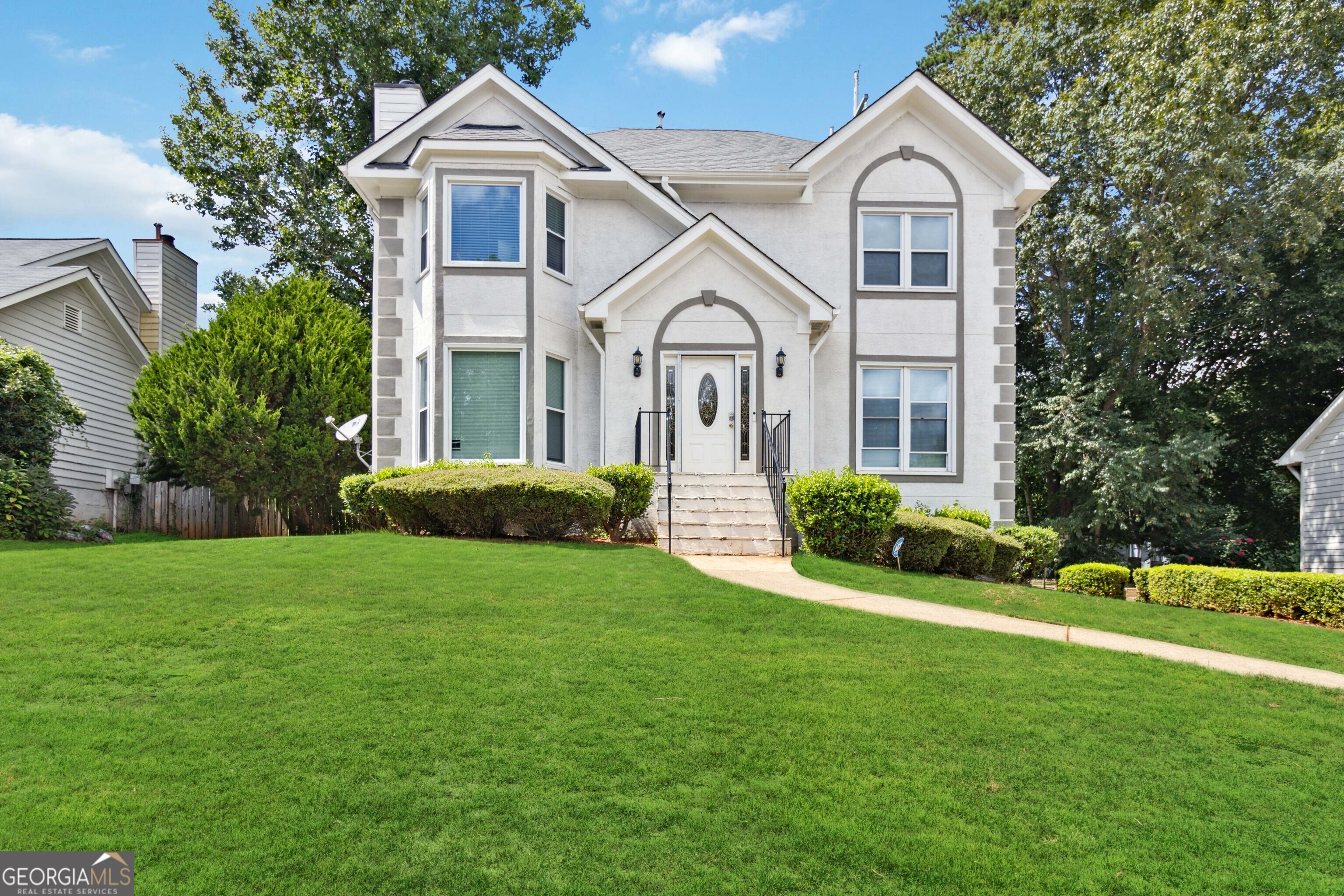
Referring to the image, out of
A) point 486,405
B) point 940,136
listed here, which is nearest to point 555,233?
point 486,405

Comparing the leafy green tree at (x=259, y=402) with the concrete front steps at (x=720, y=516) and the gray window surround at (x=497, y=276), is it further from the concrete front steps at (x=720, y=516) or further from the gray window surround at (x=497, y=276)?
the concrete front steps at (x=720, y=516)

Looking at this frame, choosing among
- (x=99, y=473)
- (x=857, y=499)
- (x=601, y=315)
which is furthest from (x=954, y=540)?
(x=99, y=473)

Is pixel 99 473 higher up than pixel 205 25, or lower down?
lower down

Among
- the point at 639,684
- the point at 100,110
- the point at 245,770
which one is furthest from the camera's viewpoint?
the point at 100,110

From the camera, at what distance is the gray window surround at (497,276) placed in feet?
46.8

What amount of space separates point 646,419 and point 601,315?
75.3 inches

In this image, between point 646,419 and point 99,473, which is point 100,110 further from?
point 646,419

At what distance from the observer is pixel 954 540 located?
1296 cm

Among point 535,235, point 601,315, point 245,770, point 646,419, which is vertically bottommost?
point 245,770

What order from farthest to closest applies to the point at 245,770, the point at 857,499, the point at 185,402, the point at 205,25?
the point at 205,25 < the point at 185,402 < the point at 857,499 < the point at 245,770

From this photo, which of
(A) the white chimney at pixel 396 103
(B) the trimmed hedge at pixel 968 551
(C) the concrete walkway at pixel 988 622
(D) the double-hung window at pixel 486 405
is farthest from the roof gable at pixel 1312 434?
(A) the white chimney at pixel 396 103

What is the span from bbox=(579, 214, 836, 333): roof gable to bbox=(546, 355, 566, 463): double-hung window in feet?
3.31

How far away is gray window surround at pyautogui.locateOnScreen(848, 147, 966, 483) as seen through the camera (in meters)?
15.9

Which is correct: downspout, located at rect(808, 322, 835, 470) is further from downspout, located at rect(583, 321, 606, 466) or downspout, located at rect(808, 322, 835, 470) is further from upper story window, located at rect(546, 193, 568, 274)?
upper story window, located at rect(546, 193, 568, 274)
